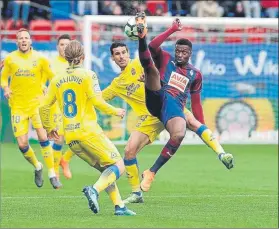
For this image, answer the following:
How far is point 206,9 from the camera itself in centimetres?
2866

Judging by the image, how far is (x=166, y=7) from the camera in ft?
95.1

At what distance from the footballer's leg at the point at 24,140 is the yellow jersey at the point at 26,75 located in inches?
7.7

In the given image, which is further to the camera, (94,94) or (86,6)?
(86,6)

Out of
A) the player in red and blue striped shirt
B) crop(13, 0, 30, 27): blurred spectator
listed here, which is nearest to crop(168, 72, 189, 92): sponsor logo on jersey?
the player in red and blue striped shirt

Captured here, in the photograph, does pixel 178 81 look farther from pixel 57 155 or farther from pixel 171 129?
pixel 57 155

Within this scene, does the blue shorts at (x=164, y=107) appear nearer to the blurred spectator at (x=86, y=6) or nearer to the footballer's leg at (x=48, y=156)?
the footballer's leg at (x=48, y=156)

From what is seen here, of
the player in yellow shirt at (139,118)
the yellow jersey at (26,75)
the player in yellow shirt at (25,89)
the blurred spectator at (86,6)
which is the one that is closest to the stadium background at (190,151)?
the blurred spectator at (86,6)

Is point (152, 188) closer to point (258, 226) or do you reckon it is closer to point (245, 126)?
point (258, 226)

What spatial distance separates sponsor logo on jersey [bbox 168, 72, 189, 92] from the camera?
14180mm

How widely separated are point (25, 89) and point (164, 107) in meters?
3.88

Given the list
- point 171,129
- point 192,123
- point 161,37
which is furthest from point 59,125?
point 161,37

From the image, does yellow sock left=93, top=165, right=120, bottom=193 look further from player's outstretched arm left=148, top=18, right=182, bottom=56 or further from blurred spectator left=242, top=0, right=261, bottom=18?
blurred spectator left=242, top=0, right=261, bottom=18

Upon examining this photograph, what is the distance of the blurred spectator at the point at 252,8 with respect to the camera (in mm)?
29406

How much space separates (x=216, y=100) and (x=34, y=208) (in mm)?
13731
